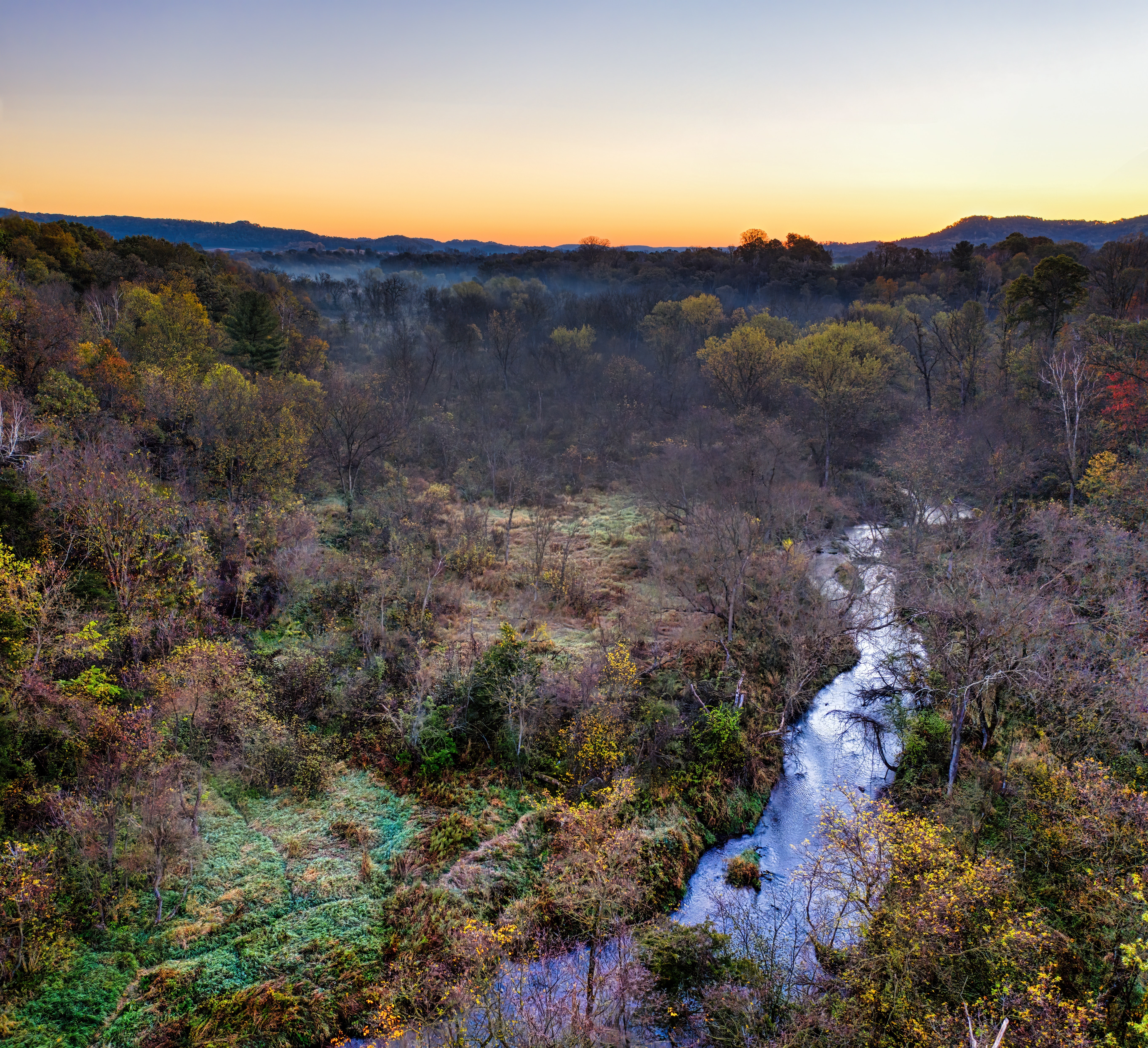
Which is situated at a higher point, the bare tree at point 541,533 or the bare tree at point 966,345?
the bare tree at point 966,345

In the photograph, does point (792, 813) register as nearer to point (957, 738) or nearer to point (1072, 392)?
point (957, 738)

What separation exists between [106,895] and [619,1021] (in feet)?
43.6

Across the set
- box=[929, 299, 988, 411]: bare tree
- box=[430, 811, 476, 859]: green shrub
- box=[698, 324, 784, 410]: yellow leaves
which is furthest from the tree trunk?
box=[698, 324, 784, 410]: yellow leaves

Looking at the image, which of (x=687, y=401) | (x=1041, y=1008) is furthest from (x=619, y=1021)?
(x=687, y=401)

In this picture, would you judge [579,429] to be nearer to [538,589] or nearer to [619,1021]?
[538,589]

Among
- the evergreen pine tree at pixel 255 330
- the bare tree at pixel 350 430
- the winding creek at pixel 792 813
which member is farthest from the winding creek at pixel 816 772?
the evergreen pine tree at pixel 255 330

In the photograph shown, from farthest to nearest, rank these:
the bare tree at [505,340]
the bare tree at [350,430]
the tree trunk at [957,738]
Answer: the bare tree at [505,340] → the bare tree at [350,430] → the tree trunk at [957,738]

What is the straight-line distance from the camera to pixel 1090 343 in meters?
39.8

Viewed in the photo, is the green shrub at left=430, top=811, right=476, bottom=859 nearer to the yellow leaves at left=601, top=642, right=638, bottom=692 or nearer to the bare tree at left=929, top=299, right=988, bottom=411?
the yellow leaves at left=601, top=642, right=638, bottom=692

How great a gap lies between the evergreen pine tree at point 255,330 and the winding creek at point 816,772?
4327 cm

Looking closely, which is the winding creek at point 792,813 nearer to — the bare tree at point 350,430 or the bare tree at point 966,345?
the bare tree at point 966,345

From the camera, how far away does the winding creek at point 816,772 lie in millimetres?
20203

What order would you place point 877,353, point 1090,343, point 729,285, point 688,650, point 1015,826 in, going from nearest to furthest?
point 1015,826, point 688,650, point 1090,343, point 877,353, point 729,285

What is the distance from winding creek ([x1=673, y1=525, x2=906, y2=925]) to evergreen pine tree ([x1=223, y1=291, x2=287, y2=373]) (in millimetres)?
43273
